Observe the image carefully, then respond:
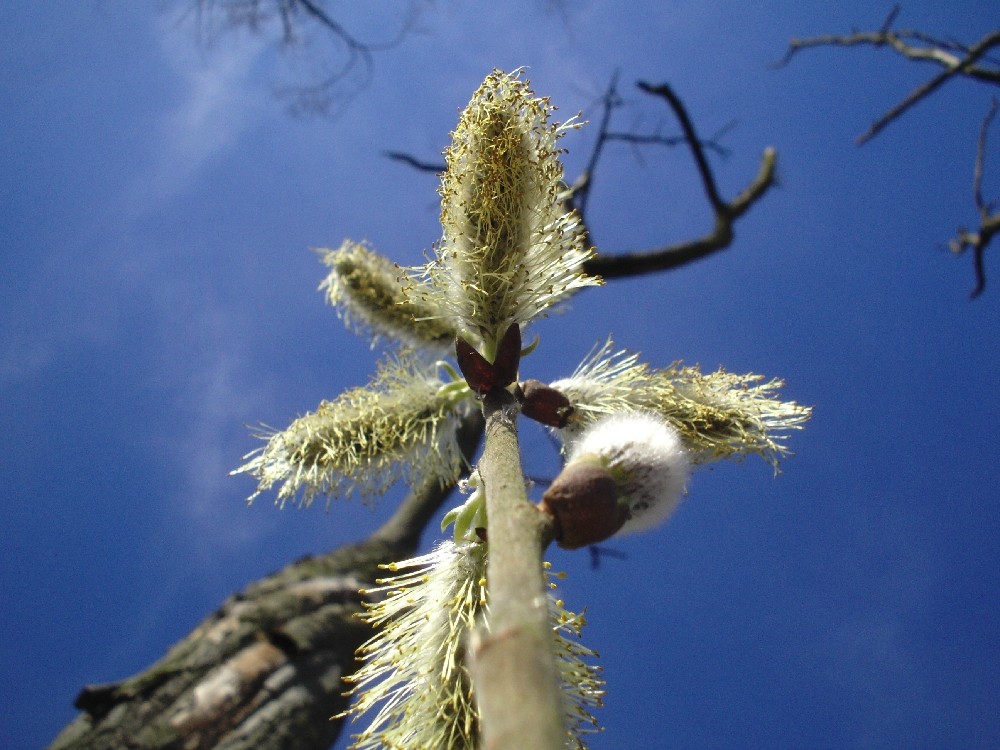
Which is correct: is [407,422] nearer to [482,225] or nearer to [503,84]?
[482,225]

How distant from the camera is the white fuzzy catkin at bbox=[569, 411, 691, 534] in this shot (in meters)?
1.14

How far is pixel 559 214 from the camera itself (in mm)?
1478

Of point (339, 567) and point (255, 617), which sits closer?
point (255, 617)

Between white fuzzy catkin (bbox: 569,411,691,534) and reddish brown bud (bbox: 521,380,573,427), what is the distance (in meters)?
0.28

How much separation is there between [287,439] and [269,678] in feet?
3.09

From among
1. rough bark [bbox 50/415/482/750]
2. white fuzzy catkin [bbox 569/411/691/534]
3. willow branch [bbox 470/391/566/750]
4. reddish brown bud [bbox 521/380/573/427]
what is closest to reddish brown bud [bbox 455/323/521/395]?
reddish brown bud [bbox 521/380/573/427]

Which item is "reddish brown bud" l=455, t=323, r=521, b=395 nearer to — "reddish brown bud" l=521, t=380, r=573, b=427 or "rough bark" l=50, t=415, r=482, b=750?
"reddish brown bud" l=521, t=380, r=573, b=427

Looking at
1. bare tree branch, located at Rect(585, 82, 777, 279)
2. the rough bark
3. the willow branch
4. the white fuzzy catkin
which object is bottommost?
the willow branch

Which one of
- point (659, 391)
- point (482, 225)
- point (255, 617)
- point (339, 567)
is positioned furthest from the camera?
point (339, 567)

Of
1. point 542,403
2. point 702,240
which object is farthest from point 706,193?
point 542,403

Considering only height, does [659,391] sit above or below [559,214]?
below

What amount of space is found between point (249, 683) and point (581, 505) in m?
1.81

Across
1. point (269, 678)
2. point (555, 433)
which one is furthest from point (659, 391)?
point (269, 678)

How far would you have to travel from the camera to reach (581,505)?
0.96m
